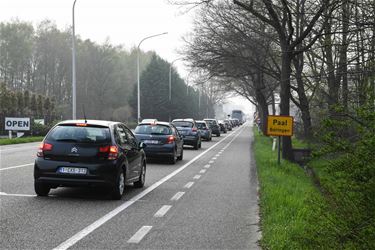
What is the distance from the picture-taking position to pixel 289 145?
21.5 metres

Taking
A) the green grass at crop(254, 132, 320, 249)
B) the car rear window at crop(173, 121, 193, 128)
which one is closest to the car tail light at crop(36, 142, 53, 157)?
the green grass at crop(254, 132, 320, 249)

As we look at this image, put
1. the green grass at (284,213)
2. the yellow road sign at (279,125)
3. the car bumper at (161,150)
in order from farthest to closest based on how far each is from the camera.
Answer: the car bumper at (161,150) → the yellow road sign at (279,125) → the green grass at (284,213)

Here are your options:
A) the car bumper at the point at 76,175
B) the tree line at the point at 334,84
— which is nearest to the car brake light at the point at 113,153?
the car bumper at the point at 76,175

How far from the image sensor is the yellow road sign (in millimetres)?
17422

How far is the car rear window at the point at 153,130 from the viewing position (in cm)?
1978

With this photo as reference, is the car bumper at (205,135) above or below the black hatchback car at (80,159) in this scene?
below

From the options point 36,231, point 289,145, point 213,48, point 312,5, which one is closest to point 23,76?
point 213,48

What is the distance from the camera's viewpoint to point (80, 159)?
1004 cm

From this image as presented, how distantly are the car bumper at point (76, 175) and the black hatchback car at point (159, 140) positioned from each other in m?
9.23

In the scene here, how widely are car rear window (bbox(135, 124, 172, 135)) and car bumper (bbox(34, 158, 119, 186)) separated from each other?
9.72 metres

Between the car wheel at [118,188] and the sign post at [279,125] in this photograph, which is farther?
the sign post at [279,125]

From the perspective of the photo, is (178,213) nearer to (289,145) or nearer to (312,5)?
(312,5)

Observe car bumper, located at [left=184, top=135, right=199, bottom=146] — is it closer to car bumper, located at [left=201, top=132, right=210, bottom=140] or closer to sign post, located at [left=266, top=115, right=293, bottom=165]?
car bumper, located at [left=201, top=132, right=210, bottom=140]

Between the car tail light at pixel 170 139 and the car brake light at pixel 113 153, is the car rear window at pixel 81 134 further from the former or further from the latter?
the car tail light at pixel 170 139
